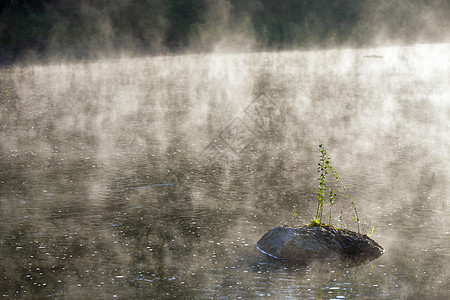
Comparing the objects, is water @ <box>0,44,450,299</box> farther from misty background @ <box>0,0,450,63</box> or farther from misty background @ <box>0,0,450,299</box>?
misty background @ <box>0,0,450,63</box>

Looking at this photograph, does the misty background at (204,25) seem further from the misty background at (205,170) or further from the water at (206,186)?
the water at (206,186)

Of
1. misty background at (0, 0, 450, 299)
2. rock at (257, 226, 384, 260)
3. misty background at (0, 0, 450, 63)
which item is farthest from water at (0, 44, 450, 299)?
misty background at (0, 0, 450, 63)

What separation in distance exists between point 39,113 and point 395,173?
12.0 m

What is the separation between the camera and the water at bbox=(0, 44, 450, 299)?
30.1ft

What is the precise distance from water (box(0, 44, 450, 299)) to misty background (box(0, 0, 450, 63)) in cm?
1382

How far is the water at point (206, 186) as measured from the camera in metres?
9.17

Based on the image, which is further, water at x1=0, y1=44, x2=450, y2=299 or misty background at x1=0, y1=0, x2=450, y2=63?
misty background at x1=0, y1=0, x2=450, y2=63

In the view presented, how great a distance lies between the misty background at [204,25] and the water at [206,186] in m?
13.8

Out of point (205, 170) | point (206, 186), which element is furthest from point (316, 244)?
point (205, 170)

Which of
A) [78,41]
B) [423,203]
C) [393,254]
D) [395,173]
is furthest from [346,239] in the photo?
[78,41]

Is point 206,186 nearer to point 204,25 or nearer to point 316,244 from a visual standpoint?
point 316,244

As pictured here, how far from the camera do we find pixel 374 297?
8.62 m

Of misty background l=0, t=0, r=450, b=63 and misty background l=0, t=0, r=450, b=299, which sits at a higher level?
misty background l=0, t=0, r=450, b=63

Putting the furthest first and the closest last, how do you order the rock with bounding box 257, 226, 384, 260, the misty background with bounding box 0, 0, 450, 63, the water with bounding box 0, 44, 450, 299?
1. the misty background with bounding box 0, 0, 450, 63
2. the rock with bounding box 257, 226, 384, 260
3. the water with bounding box 0, 44, 450, 299
